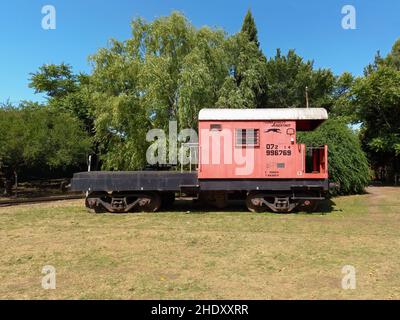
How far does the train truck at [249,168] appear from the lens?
12555 mm

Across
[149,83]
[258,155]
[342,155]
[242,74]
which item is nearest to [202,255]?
[258,155]

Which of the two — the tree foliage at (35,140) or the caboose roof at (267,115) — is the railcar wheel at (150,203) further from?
the tree foliage at (35,140)

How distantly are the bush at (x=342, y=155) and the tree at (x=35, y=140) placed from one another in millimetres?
13391

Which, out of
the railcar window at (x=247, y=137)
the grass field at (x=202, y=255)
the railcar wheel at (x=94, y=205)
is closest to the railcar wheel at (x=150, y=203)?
the grass field at (x=202, y=255)

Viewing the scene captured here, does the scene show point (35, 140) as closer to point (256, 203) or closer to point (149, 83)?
point (149, 83)

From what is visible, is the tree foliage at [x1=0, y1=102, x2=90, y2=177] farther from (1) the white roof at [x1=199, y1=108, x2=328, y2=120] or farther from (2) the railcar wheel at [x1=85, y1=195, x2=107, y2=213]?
(1) the white roof at [x1=199, y1=108, x2=328, y2=120]

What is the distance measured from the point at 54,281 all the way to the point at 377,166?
1228 inches

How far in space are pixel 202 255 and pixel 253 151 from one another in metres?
6.09

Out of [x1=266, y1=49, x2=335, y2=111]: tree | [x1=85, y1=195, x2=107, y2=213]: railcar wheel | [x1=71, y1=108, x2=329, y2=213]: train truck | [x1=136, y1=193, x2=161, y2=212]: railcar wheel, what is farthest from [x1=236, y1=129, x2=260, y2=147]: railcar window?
[x1=266, y1=49, x2=335, y2=111]: tree

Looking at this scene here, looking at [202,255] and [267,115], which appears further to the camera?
[267,115]

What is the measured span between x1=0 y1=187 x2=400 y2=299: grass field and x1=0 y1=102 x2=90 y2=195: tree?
8.76 metres

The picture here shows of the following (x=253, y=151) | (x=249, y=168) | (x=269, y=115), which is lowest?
(x=249, y=168)

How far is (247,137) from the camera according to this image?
12.7 meters

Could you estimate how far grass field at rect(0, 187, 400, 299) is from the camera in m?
5.31
